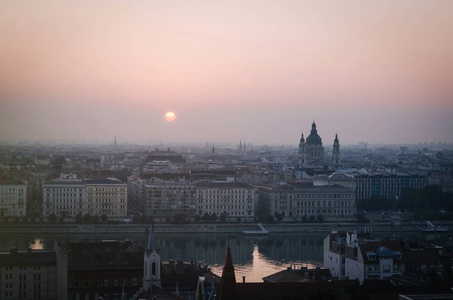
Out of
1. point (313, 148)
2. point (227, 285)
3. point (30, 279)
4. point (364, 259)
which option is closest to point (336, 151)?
point (313, 148)

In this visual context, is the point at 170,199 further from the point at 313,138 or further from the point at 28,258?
the point at 313,138

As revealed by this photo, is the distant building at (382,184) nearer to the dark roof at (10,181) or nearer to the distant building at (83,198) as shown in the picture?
the distant building at (83,198)

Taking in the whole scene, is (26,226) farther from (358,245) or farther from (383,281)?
(383,281)

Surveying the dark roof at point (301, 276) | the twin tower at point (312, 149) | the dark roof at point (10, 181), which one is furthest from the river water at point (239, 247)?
the twin tower at point (312, 149)

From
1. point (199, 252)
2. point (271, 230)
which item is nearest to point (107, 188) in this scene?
point (271, 230)

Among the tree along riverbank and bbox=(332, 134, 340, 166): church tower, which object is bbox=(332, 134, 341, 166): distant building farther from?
the tree along riverbank

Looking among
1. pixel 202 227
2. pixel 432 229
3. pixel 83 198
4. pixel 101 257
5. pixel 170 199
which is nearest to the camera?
pixel 101 257
